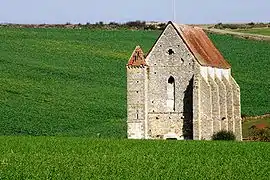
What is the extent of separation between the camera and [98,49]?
359 feet

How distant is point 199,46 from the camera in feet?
219

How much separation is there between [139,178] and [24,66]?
61.7 meters

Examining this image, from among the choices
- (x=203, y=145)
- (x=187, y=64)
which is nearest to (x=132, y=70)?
(x=187, y=64)

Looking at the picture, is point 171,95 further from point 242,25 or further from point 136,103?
point 242,25

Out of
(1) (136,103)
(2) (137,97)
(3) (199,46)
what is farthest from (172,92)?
(3) (199,46)

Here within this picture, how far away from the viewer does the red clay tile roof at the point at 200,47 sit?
63969mm

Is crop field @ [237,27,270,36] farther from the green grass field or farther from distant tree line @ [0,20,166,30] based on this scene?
distant tree line @ [0,20,166,30]

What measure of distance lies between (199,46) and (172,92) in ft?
16.8

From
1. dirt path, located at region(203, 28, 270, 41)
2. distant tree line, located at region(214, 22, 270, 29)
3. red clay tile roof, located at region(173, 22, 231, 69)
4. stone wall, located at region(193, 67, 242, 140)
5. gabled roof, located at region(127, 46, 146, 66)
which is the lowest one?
stone wall, located at region(193, 67, 242, 140)

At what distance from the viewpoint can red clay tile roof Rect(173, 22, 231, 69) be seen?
A: 6397cm

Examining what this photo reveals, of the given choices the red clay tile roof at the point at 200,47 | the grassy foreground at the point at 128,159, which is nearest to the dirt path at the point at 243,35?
the red clay tile roof at the point at 200,47

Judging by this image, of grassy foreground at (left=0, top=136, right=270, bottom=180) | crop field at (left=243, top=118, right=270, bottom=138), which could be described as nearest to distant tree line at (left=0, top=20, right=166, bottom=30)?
crop field at (left=243, top=118, right=270, bottom=138)

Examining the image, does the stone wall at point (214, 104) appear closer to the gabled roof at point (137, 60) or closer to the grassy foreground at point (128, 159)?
the gabled roof at point (137, 60)

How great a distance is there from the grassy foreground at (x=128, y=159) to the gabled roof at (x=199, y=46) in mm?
12913
